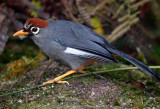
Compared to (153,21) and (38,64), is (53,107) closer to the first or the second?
(38,64)

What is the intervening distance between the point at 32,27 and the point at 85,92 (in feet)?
3.58

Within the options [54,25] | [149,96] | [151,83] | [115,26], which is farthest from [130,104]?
[115,26]

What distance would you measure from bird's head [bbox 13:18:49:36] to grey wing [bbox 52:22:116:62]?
0.27 metres

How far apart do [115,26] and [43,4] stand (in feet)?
5.12

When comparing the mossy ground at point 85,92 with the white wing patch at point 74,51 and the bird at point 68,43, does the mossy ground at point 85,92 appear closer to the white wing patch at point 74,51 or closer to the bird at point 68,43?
the bird at point 68,43

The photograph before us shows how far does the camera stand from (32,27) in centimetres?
314

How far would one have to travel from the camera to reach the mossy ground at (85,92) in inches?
105

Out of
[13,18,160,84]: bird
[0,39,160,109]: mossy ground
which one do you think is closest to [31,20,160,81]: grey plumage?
[13,18,160,84]: bird

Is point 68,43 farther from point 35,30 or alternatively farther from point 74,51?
point 35,30

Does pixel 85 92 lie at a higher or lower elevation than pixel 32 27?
lower

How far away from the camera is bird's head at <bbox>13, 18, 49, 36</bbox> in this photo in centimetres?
313

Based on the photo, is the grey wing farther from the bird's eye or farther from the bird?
the bird's eye

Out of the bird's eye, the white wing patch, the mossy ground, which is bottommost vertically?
the mossy ground

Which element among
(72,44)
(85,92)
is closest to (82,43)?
(72,44)
